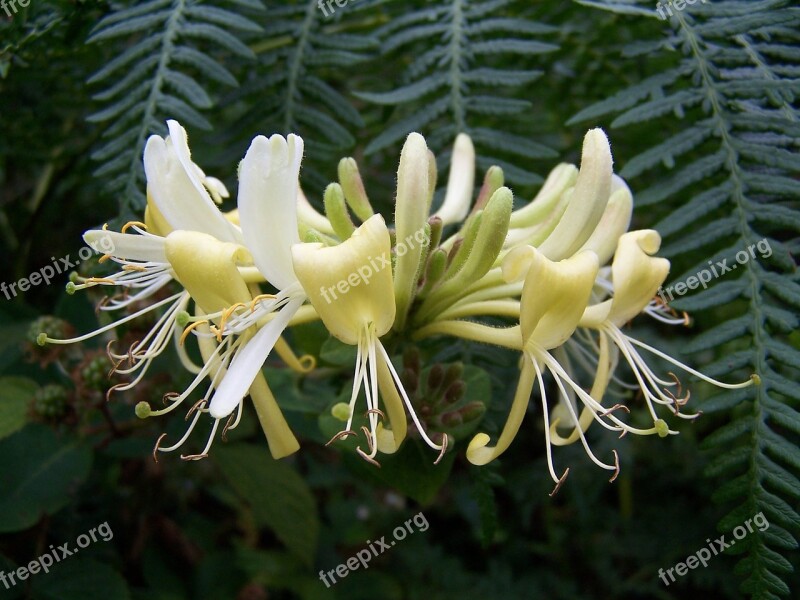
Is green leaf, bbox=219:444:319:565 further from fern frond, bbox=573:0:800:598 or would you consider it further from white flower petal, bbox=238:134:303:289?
fern frond, bbox=573:0:800:598

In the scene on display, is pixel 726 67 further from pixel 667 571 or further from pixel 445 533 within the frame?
pixel 445 533

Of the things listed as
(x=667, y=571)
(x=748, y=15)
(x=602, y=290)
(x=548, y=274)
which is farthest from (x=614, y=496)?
(x=548, y=274)

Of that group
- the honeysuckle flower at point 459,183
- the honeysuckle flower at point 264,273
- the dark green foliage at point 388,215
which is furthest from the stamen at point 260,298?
the honeysuckle flower at point 459,183

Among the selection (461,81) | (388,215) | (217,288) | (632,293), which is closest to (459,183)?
(461,81)

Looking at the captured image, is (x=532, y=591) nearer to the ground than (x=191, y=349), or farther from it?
nearer to the ground

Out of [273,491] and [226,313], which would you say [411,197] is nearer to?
[226,313]

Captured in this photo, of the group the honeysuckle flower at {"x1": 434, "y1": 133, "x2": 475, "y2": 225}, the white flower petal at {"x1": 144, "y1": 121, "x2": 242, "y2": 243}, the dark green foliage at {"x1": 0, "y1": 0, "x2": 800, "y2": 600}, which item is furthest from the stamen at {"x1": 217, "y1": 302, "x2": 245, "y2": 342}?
the honeysuckle flower at {"x1": 434, "y1": 133, "x2": 475, "y2": 225}

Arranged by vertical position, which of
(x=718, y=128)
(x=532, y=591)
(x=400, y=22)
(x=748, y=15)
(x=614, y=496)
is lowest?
(x=614, y=496)

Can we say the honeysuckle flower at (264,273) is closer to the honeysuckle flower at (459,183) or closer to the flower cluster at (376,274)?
the flower cluster at (376,274)
